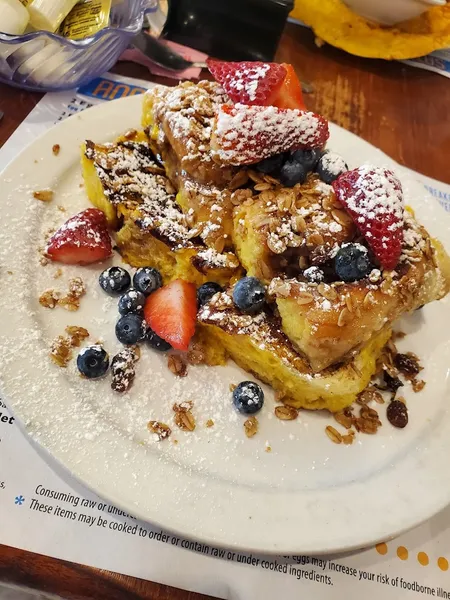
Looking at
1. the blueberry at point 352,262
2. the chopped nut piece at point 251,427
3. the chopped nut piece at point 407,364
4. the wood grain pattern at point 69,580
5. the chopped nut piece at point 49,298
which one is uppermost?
the blueberry at point 352,262

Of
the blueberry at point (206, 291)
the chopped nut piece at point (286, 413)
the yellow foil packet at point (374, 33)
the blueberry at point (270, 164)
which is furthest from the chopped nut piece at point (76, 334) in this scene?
the yellow foil packet at point (374, 33)

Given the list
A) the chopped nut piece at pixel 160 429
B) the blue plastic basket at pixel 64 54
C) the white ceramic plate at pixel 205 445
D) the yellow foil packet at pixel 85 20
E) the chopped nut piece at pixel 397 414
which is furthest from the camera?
the yellow foil packet at pixel 85 20

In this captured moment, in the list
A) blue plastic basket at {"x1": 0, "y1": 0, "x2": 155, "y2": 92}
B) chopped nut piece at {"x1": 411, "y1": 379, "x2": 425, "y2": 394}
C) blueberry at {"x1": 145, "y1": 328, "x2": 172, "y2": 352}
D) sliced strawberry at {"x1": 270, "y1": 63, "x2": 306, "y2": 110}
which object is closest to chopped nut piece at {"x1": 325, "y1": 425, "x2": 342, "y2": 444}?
chopped nut piece at {"x1": 411, "y1": 379, "x2": 425, "y2": 394}

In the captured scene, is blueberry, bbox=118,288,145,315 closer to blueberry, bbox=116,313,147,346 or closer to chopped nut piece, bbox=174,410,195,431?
blueberry, bbox=116,313,147,346

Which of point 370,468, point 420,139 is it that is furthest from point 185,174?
point 420,139

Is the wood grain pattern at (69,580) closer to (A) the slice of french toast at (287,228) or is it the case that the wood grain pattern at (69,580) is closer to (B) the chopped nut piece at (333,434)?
(B) the chopped nut piece at (333,434)

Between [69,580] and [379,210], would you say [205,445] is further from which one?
[379,210]
